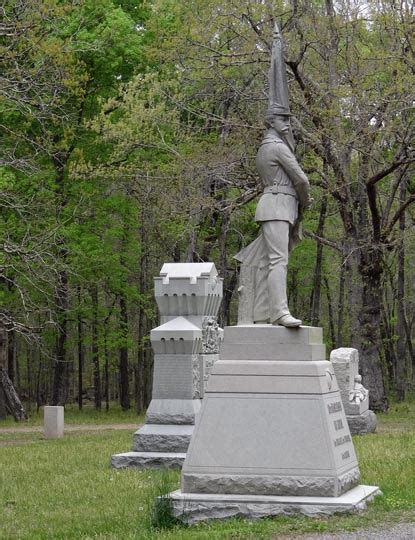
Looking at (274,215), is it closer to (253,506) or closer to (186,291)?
(253,506)

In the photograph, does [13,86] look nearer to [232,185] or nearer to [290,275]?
[232,185]

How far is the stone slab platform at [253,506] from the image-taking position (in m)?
9.55

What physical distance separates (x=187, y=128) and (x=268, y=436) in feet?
63.4

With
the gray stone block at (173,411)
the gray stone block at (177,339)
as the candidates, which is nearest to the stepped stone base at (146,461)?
the gray stone block at (173,411)

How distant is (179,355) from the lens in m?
16.8

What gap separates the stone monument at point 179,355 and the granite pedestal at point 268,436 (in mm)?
5877

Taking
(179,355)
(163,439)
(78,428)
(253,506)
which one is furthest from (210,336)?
(78,428)

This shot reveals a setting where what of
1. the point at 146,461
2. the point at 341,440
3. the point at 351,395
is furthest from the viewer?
the point at 351,395

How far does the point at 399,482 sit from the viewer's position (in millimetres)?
11977

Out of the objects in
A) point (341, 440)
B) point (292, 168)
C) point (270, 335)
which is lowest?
point (341, 440)

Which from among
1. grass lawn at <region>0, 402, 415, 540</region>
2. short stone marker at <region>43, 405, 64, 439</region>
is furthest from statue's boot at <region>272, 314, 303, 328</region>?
short stone marker at <region>43, 405, 64, 439</region>

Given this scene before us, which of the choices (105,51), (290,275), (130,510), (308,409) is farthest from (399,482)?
(290,275)

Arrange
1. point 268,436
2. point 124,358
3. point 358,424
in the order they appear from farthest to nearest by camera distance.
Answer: point 124,358, point 358,424, point 268,436

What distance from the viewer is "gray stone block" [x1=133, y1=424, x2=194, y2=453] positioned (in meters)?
16.2
